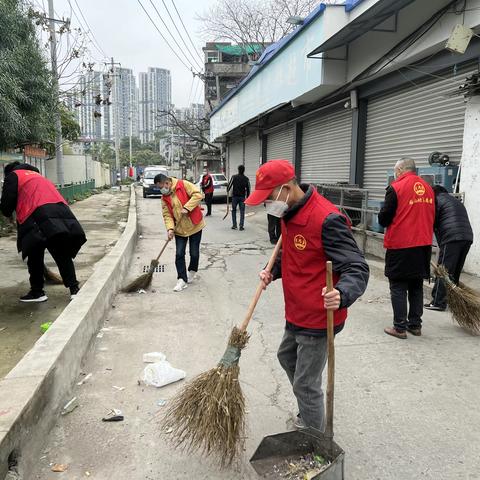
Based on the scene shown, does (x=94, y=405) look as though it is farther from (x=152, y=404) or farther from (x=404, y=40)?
(x=404, y=40)

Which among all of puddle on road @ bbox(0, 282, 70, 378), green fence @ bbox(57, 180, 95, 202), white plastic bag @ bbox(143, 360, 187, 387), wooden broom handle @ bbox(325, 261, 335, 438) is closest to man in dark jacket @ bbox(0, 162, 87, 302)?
puddle on road @ bbox(0, 282, 70, 378)

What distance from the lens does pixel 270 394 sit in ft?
11.4

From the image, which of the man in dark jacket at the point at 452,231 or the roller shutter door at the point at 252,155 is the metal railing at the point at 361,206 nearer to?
the man in dark jacket at the point at 452,231

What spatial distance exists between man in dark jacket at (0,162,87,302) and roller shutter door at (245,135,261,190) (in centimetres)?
1548

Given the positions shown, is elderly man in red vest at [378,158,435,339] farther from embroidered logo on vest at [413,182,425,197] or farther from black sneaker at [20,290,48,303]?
black sneaker at [20,290,48,303]

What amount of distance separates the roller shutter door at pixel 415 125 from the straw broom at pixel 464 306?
375 cm

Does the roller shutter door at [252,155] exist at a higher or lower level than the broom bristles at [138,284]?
higher

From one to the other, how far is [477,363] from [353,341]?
3.56 ft

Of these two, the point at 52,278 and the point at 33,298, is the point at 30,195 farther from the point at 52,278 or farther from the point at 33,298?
the point at 52,278

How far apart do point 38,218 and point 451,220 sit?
4501 mm

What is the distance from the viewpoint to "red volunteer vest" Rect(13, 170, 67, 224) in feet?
17.0

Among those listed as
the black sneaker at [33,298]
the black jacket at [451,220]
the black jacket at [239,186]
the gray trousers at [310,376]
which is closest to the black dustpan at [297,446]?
the gray trousers at [310,376]

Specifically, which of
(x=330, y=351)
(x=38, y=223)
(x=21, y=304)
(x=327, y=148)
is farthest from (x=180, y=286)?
(x=327, y=148)

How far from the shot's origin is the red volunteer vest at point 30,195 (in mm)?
5167
